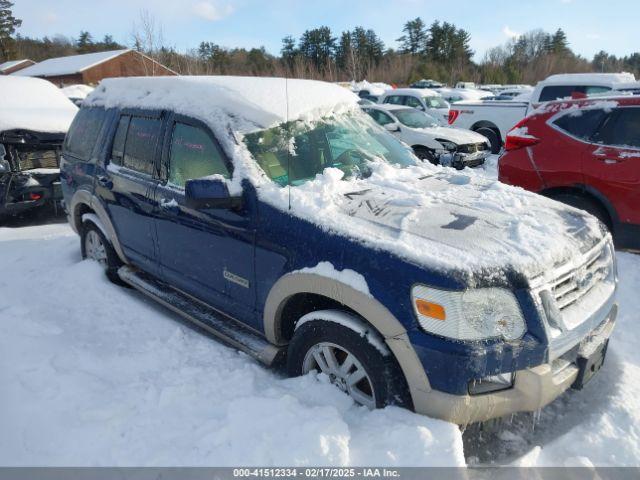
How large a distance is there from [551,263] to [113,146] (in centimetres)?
363

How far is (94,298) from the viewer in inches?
151

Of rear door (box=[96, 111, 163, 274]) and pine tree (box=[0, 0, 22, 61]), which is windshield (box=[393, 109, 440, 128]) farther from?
pine tree (box=[0, 0, 22, 61])

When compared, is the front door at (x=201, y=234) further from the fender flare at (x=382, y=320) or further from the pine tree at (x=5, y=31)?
the pine tree at (x=5, y=31)

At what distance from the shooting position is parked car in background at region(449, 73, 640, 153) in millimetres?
10930

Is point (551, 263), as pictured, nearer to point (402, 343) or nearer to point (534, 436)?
point (402, 343)

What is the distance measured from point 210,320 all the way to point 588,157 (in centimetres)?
419

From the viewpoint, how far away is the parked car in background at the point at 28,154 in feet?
20.6

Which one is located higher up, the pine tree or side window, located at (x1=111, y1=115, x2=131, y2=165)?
the pine tree

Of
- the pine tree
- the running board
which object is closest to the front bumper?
the running board

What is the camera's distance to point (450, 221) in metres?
Result: 2.47

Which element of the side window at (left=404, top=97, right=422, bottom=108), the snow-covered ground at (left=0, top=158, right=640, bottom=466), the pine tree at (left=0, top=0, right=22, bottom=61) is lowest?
the snow-covered ground at (left=0, top=158, right=640, bottom=466)

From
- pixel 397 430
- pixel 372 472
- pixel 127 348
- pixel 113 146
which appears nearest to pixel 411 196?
pixel 397 430

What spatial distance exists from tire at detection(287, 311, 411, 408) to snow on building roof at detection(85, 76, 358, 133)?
142 cm

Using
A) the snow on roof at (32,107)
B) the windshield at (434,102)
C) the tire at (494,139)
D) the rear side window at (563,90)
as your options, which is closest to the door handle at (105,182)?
the snow on roof at (32,107)
